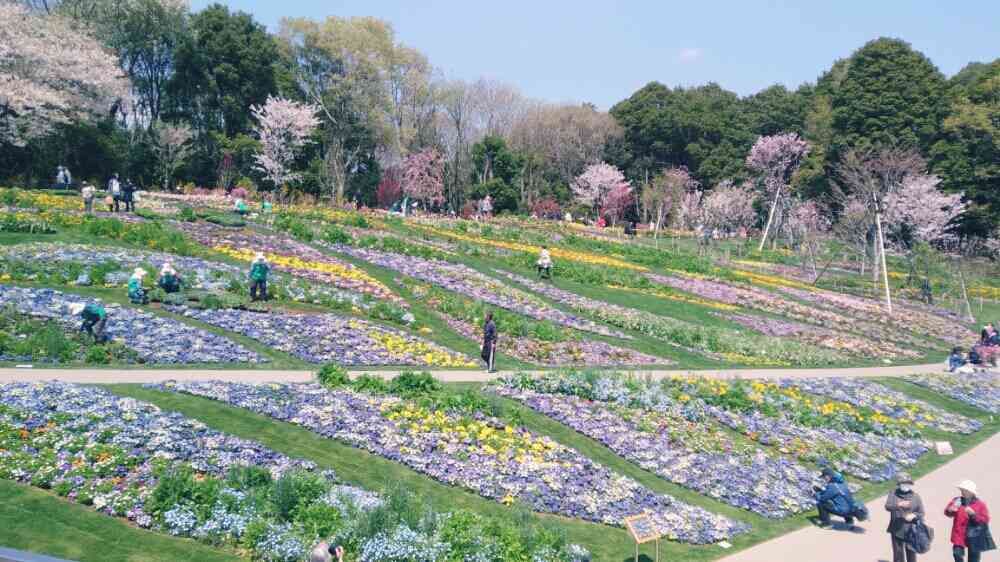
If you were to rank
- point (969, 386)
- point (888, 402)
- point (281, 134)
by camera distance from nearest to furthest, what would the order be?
point (888, 402)
point (969, 386)
point (281, 134)

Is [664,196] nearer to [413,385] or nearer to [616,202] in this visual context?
[616,202]

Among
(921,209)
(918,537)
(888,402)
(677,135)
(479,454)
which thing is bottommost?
(888,402)

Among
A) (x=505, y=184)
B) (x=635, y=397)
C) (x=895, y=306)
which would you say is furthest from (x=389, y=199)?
(x=635, y=397)

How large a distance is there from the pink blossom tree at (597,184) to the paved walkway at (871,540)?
6563cm

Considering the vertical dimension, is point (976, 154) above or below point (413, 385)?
above

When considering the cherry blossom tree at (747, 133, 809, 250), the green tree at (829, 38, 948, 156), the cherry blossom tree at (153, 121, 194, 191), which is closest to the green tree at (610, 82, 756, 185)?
the cherry blossom tree at (747, 133, 809, 250)

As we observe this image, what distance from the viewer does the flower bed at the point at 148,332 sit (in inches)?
760

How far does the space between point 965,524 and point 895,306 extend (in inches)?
1405

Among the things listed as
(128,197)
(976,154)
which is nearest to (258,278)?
(128,197)

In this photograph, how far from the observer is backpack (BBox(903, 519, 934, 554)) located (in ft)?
37.7

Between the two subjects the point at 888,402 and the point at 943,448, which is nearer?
the point at 943,448

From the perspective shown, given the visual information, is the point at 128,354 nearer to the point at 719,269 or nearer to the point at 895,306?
the point at 719,269

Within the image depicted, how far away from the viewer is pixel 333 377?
1748 cm

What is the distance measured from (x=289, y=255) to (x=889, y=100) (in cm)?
5614
